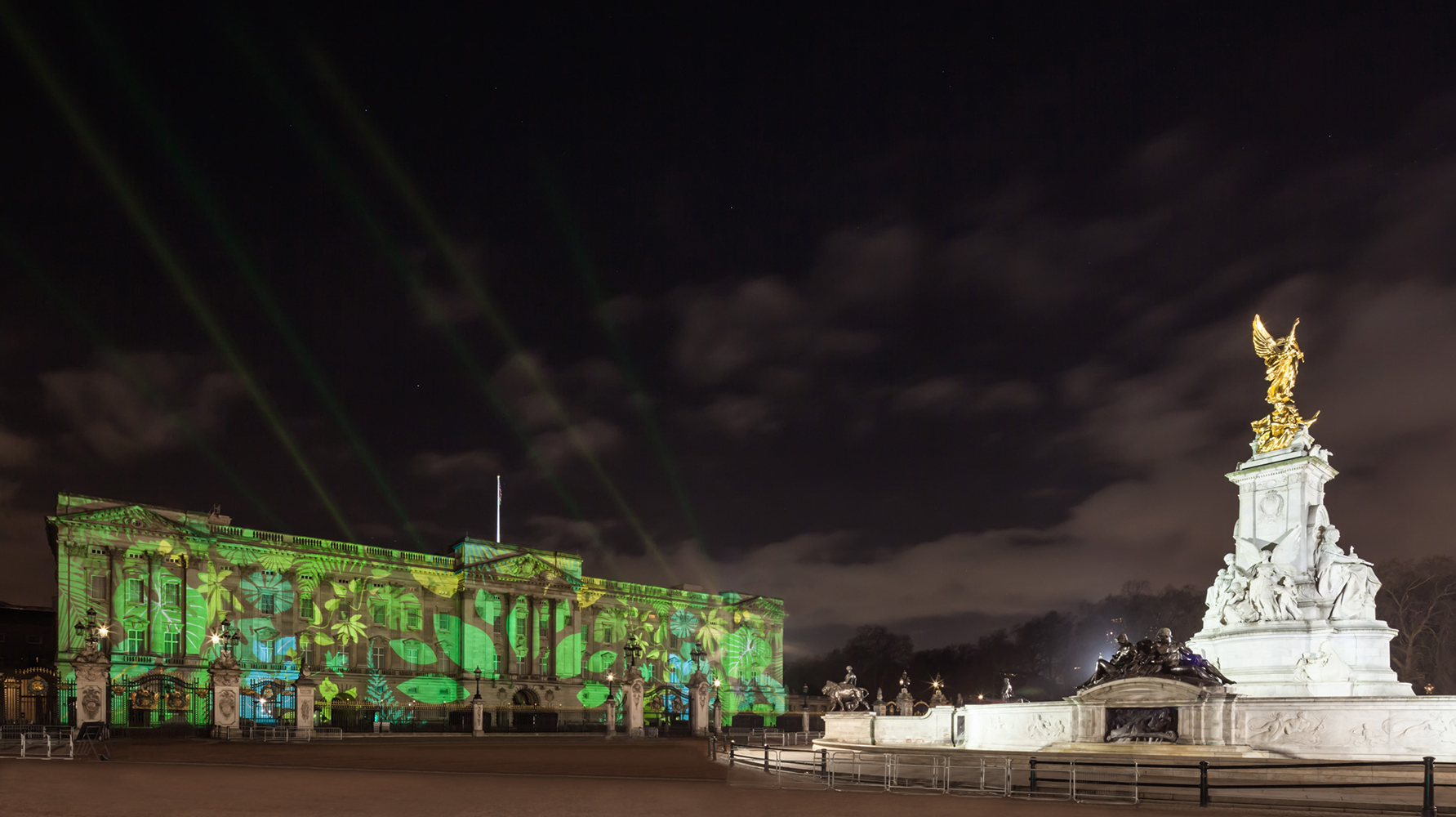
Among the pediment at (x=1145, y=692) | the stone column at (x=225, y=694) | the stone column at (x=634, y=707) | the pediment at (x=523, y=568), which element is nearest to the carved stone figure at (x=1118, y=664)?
the pediment at (x=1145, y=692)

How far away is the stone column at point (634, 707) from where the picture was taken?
167 feet

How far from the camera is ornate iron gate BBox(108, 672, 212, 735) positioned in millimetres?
52409

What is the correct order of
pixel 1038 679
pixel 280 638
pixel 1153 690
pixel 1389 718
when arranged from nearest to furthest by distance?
pixel 1389 718, pixel 1153 690, pixel 280 638, pixel 1038 679

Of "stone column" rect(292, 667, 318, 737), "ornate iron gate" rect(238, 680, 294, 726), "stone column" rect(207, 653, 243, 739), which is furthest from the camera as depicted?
"ornate iron gate" rect(238, 680, 294, 726)

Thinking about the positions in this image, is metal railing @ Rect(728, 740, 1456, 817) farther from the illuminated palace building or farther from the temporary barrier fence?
the illuminated palace building

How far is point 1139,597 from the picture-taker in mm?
102875

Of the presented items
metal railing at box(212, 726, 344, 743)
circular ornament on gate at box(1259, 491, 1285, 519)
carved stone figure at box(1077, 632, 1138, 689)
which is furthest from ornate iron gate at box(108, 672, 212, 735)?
circular ornament on gate at box(1259, 491, 1285, 519)

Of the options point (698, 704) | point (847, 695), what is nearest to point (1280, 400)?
point (847, 695)

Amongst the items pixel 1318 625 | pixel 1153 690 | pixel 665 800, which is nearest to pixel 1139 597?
pixel 1318 625

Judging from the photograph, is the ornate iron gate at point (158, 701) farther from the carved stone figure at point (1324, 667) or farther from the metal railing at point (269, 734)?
the carved stone figure at point (1324, 667)

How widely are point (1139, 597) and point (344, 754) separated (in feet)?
297

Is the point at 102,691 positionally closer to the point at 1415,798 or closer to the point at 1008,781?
the point at 1008,781

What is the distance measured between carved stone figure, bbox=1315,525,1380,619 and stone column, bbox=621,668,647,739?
31295 mm

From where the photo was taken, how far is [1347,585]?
3145cm
